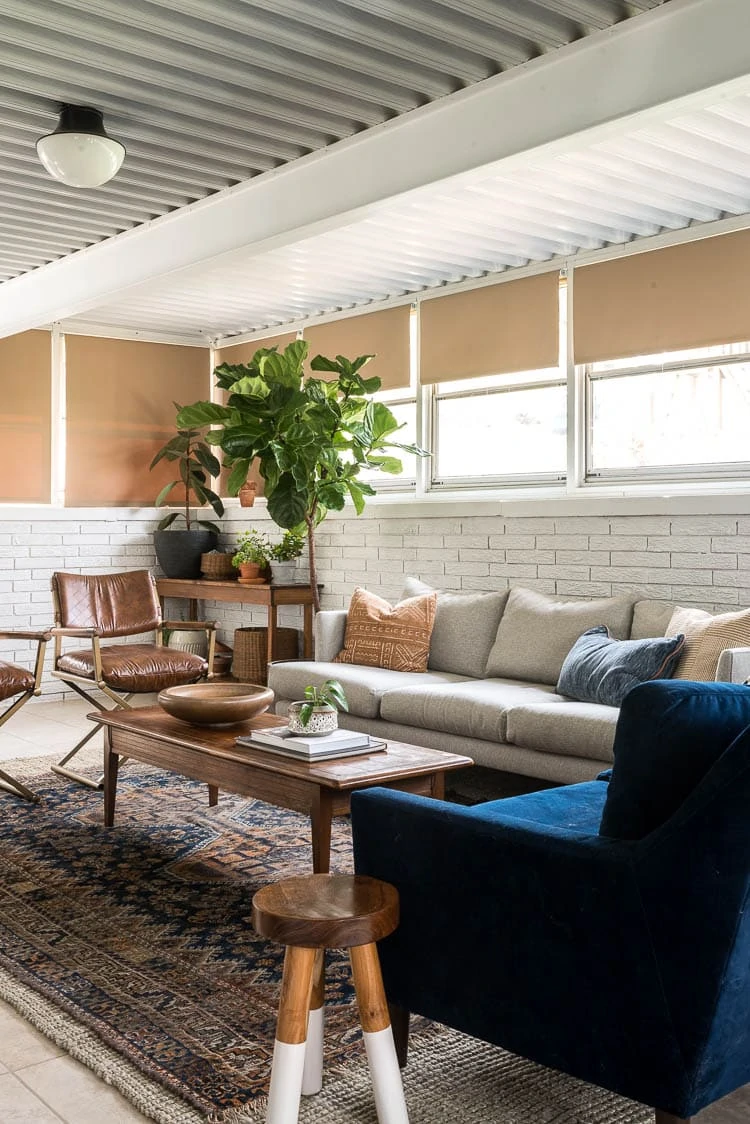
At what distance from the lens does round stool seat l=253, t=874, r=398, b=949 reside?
6.72 ft

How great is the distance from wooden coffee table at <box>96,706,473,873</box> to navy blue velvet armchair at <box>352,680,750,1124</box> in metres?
1.08

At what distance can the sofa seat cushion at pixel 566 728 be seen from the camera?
411 centimetres

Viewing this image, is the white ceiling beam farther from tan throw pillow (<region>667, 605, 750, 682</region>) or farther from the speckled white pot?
tan throw pillow (<region>667, 605, 750, 682</region>)

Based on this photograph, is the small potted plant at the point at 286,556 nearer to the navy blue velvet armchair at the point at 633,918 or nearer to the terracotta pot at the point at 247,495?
the terracotta pot at the point at 247,495

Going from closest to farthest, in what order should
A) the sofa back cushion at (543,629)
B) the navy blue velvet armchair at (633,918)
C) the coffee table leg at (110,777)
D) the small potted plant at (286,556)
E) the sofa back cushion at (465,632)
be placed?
the navy blue velvet armchair at (633,918)
the coffee table leg at (110,777)
the sofa back cushion at (543,629)
the sofa back cushion at (465,632)
the small potted plant at (286,556)

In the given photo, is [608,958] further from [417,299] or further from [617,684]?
[417,299]

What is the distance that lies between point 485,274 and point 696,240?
4.65 feet

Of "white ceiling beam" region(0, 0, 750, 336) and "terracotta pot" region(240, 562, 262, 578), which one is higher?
"white ceiling beam" region(0, 0, 750, 336)

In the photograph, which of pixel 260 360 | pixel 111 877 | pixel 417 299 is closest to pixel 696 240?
pixel 417 299

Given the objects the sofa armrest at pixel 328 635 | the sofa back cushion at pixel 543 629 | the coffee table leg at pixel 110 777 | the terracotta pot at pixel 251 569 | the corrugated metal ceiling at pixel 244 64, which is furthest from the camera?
the terracotta pot at pixel 251 569

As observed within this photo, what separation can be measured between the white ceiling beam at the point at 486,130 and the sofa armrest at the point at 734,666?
1.75 metres

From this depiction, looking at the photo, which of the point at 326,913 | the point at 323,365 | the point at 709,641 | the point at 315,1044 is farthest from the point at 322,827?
the point at 323,365

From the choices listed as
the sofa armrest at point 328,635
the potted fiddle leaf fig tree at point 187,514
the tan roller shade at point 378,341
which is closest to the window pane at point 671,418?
the tan roller shade at point 378,341

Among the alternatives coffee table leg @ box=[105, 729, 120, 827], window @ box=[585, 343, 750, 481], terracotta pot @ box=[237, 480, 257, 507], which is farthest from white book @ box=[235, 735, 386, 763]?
terracotta pot @ box=[237, 480, 257, 507]
